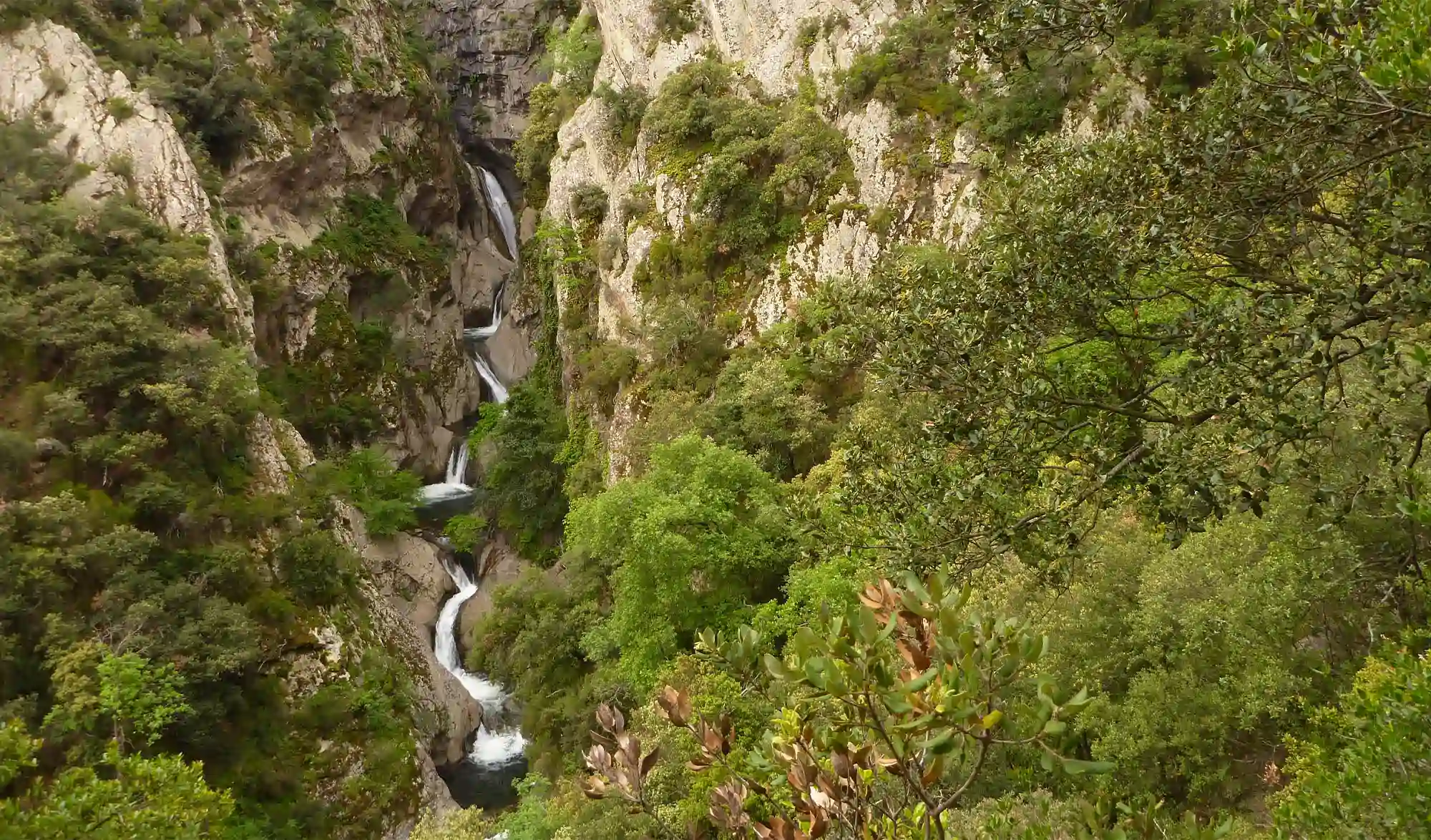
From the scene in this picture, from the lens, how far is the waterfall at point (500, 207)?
4912 cm

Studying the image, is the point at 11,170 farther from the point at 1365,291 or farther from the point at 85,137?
the point at 1365,291

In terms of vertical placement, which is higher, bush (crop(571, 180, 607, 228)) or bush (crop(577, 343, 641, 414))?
bush (crop(571, 180, 607, 228))

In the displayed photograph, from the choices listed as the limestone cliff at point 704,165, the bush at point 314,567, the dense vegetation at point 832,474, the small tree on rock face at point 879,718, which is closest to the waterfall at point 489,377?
the dense vegetation at point 832,474

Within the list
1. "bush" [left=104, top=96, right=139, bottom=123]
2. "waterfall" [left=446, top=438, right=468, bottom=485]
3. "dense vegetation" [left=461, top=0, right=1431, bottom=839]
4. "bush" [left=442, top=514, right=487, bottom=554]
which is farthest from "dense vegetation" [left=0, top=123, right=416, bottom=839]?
"waterfall" [left=446, top=438, right=468, bottom=485]

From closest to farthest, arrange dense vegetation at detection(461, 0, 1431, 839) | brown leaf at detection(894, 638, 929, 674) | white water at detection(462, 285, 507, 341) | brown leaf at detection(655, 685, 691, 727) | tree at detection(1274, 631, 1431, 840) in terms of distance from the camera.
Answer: brown leaf at detection(894, 638, 929, 674) < dense vegetation at detection(461, 0, 1431, 839) < brown leaf at detection(655, 685, 691, 727) < tree at detection(1274, 631, 1431, 840) < white water at detection(462, 285, 507, 341)

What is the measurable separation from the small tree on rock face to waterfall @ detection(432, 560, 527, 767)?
78.3 feet

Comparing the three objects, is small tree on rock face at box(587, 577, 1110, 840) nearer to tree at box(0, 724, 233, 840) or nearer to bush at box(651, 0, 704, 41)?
tree at box(0, 724, 233, 840)

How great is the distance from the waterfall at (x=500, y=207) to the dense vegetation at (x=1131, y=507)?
4156cm

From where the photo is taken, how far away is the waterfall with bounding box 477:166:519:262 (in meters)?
49.1

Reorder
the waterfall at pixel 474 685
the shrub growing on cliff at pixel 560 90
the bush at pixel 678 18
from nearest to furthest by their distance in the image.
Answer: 1. the waterfall at pixel 474 685
2. the bush at pixel 678 18
3. the shrub growing on cliff at pixel 560 90

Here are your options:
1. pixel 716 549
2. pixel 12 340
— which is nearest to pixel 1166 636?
pixel 716 549

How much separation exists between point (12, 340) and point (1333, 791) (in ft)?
84.6

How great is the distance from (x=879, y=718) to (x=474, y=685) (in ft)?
91.2

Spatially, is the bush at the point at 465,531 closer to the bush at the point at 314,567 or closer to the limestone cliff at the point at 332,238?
the limestone cliff at the point at 332,238
